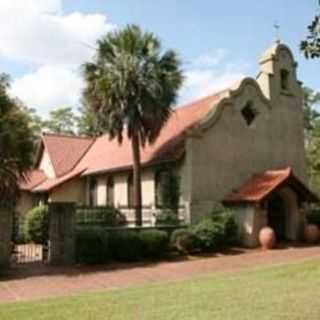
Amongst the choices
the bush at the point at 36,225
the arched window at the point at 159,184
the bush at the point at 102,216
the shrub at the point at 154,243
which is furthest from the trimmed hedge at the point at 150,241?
the bush at the point at 102,216

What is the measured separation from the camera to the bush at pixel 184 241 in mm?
23109

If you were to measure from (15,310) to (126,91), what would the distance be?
50.7 feet

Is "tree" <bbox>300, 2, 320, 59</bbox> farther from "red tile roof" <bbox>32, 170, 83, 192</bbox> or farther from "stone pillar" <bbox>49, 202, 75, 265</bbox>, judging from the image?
"red tile roof" <bbox>32, 170, 83, 192</bbox>

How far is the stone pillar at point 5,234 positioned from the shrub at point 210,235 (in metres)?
8.41

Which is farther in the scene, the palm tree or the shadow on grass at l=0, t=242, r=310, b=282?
the palm tree

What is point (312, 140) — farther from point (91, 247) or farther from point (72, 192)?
point (91, 247)

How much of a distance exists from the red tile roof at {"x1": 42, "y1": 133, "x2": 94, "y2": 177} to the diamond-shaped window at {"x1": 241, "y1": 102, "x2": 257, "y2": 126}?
15873 millimetres

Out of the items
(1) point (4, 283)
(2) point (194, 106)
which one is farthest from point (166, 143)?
(1) point (4, 283)

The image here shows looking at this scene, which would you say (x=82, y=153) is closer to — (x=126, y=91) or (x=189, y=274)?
(x=126, y=91)

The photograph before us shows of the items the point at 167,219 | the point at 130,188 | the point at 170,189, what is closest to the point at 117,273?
the point at 167,219

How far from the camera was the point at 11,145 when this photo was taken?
20531 mm

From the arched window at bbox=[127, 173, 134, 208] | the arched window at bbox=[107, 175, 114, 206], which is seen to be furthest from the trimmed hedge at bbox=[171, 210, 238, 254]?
the arched window at bbox=[107, 175, 114, 206]

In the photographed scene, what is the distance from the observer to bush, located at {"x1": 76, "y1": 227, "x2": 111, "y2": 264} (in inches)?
821

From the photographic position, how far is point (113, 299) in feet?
42.6
